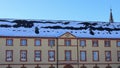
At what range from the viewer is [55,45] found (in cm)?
6850

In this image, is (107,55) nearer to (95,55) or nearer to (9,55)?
(95,55)

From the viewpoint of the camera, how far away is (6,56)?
65750mm

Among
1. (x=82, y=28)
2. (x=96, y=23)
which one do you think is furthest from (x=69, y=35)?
(x=96, y=23)

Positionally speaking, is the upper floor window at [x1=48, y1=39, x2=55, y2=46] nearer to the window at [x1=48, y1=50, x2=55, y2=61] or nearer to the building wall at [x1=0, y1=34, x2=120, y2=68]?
the building wall at [x1=0, y1=34, x2=120, y2=68]

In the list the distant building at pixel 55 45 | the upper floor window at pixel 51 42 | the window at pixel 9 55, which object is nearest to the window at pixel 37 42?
the distant building at pixel 55 45

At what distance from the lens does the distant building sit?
6650 centimetres

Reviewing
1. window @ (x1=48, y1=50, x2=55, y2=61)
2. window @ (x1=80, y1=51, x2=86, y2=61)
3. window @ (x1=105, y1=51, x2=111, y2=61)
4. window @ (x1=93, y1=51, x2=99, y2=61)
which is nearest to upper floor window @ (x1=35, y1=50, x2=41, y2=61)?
window @ (x1=48, y1=50, x2=55, y2=61)

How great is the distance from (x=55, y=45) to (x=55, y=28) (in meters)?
4.58

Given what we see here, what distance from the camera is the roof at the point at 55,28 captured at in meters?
68.3

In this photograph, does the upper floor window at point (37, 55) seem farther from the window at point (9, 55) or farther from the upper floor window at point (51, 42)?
the window at point (9, 55)

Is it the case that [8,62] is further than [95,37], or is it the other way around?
[95,37]

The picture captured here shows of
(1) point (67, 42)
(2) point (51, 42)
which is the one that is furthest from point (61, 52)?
(2) point (51, 42)

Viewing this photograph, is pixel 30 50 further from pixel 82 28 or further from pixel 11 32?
pixel 82 28

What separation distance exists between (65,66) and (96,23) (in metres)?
14.0
